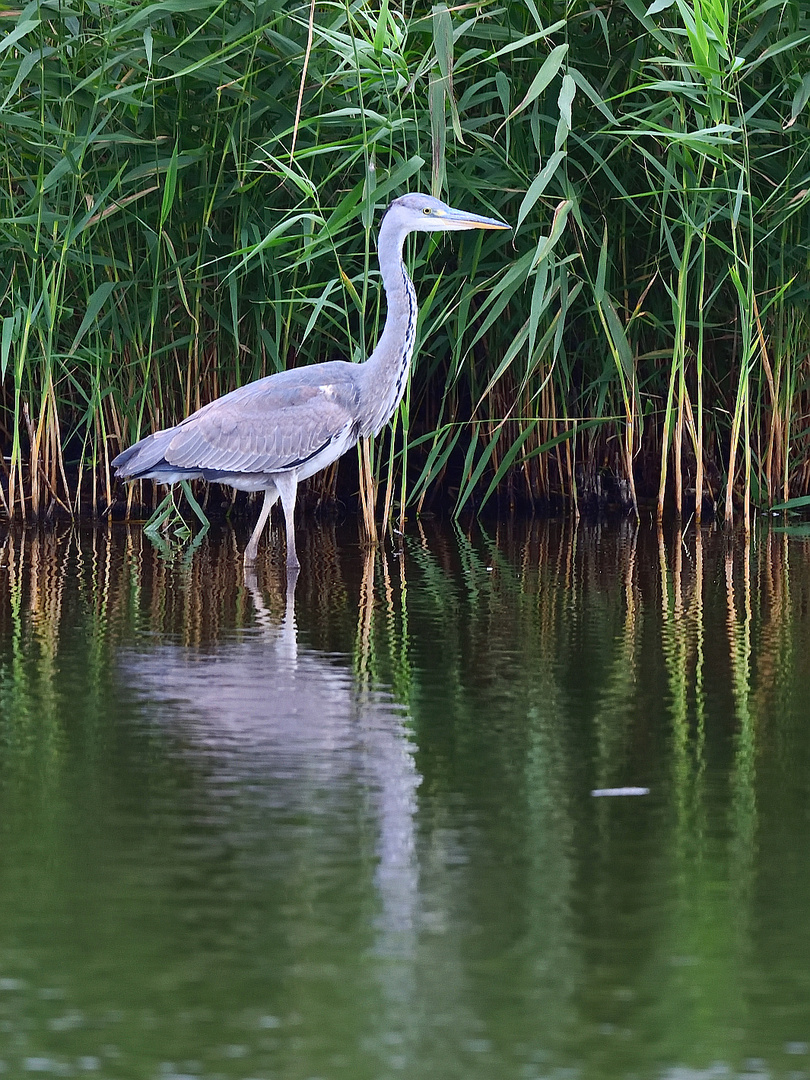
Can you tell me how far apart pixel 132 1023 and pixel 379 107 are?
5870mm

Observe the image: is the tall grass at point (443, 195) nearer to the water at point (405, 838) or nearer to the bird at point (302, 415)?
the bird at point (302, 415)

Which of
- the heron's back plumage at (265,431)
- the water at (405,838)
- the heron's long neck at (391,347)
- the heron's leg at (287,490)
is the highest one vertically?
the heron's long neck at (391,347)

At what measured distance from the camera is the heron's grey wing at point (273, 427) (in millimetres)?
7805

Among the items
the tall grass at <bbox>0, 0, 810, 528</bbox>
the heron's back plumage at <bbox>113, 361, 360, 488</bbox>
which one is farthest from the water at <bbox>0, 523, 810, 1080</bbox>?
the tall grass at <bbox>0, 0, 810, 528</bbox>

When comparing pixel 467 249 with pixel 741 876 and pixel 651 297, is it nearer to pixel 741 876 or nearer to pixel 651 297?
pixel 651 297

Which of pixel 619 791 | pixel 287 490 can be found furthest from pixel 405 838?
pixel 287 490

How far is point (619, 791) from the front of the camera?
13.6 ft

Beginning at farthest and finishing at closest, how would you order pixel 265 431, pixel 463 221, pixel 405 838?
pixel 265 431, pixel 463 221, pixel 405 838

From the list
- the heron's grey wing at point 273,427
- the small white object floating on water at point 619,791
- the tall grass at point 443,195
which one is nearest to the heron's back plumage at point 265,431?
the heron's grey wing at point 273,427

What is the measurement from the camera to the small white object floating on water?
4.14 m

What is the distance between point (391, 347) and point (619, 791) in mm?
4124

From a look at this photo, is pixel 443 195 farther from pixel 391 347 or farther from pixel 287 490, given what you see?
pixel 287 490

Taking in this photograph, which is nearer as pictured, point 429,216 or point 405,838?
point 405,838

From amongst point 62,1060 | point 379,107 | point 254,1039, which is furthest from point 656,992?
point 379,107
